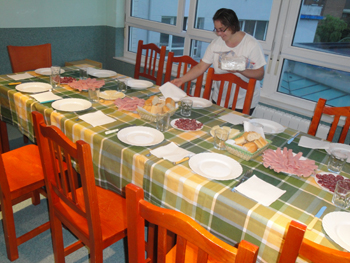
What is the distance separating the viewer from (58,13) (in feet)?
A: 11.3

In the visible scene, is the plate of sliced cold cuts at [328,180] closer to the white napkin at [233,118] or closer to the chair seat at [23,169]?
the white napkin at [233,118]

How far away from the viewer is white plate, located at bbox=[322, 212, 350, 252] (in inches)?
36.7

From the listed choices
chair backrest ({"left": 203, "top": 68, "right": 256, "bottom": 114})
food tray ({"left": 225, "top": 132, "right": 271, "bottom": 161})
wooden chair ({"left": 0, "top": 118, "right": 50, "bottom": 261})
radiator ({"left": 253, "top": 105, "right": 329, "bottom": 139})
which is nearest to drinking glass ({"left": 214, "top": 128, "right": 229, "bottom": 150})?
food tray ({"left": 225, "top": 132, "right": 271, "bottom": 161})

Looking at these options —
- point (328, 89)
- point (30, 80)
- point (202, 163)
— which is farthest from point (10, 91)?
point (328, 89)

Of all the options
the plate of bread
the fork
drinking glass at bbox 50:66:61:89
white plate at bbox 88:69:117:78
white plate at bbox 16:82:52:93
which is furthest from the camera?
white plate at bbox 88:69:117:78

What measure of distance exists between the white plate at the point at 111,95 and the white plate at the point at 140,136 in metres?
0.51

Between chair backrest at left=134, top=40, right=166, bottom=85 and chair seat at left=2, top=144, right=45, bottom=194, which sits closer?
chair seat at left=2, top=144, right=45, bottom=194

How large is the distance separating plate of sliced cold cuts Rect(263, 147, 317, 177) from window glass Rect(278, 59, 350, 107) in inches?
64.5

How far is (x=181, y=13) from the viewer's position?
11.2ft

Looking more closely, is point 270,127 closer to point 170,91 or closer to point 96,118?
point 170,91

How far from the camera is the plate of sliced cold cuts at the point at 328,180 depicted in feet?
3.94

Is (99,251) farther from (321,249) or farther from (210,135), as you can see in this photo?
(321,249)

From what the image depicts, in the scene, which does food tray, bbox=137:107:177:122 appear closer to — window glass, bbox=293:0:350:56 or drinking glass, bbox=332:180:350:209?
drinking glass, bbox=332:180:350:209

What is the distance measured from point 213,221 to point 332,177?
0.55m
